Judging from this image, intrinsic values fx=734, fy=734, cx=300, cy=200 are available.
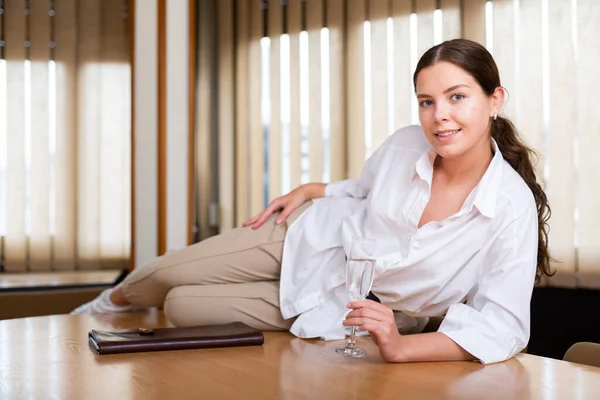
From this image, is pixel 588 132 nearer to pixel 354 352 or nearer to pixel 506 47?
pixel 506 47

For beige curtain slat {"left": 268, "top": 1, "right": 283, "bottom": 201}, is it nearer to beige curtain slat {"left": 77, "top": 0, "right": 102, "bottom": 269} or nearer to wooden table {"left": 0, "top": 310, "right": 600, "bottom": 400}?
beige curtain slat {"left": 77, "top": 0, "right": 102, "bottom": 269}

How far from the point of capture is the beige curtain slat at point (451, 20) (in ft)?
11.5

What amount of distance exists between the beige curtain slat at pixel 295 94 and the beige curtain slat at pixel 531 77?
1.34 m

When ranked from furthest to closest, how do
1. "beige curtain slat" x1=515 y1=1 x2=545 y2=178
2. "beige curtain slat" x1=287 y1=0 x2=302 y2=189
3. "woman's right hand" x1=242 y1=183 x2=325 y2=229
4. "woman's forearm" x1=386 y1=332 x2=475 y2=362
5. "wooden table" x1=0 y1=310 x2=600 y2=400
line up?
"beige curtain slat" x1=287 y1=0 x2=302 y2=189 → "beige curtain slat" x1=515 y1=1 x2=545 y2=178 → "woman's right hand" x1=242 y1=183 x2=325 y2=229 → "woman's forearm" x1=386 y1=332 x2=475 y2=362 → "wooden table" x1=0 y1=310 x2=600 y2=400

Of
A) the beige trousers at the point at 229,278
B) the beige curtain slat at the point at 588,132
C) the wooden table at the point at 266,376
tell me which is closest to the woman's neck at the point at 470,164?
the wooden table at the point at 266,376

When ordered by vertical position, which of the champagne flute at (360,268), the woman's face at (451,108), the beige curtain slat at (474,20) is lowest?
the champagne flute at (360,268)

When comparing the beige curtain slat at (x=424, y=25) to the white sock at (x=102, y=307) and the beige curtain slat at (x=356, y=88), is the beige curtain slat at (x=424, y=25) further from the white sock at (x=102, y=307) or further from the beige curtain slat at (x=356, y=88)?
the white sock at (x=102, y=307)

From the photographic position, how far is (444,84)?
1.81 meters

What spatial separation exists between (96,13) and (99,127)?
71 cm

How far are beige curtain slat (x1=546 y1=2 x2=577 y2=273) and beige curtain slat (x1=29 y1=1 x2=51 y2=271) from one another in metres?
2.89

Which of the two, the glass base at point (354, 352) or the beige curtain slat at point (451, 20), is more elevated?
the beige curtain slat at point (451, 20)

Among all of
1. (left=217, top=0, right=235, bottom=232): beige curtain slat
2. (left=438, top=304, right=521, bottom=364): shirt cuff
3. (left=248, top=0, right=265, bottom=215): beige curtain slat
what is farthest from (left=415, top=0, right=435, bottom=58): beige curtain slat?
(left=438, top=304, right=521, bottom=364): shirt cuff

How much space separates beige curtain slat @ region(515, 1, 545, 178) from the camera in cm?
323

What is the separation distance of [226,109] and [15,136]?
4.16 ft
